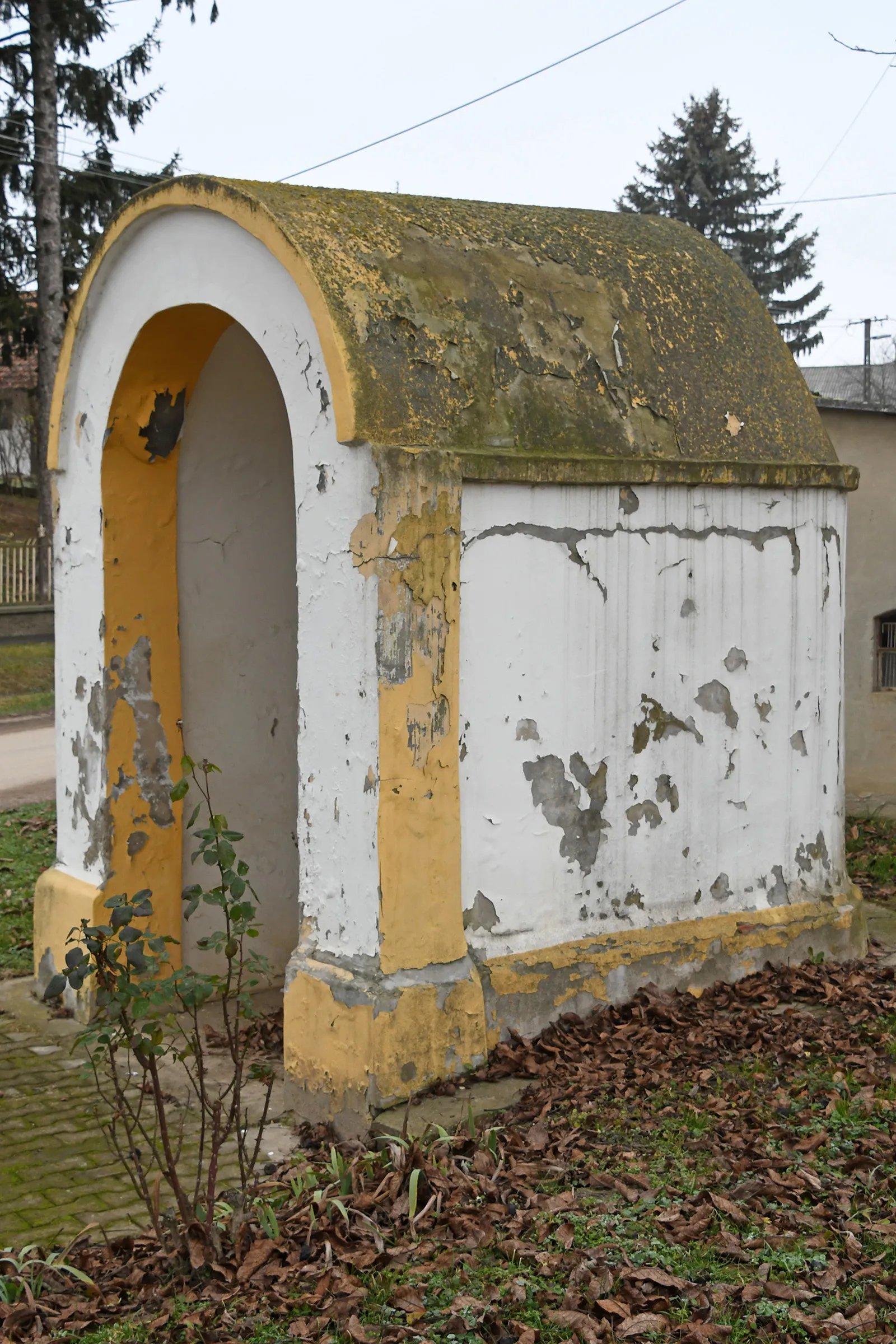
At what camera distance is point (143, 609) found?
20.6ft

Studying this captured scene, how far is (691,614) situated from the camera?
586cm

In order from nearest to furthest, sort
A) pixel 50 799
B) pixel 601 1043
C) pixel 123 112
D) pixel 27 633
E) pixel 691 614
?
pixel 601 1043 → pixel 691 614 → pixel 50 799 → pixel 27 633 → pixel 123 112

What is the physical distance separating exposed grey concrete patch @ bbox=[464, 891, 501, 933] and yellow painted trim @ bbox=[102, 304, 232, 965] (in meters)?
1.83

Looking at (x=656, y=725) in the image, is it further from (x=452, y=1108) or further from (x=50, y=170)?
(x=50, y=170)

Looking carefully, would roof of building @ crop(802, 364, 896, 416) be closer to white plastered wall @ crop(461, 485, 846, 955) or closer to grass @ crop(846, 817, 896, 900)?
grass @ crop(846, 817, 896, 900)

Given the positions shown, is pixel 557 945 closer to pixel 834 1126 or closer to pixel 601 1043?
pixel 601 1043

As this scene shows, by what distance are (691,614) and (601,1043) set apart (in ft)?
5.96

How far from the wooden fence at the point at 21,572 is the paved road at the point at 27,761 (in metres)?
5.21

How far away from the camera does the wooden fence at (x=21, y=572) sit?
71.0 ft

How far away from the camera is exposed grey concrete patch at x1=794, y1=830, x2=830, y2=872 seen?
6.30 m

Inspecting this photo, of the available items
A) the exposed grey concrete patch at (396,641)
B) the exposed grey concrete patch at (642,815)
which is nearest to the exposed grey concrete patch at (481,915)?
the exposed grey concrete patch at (642,815)

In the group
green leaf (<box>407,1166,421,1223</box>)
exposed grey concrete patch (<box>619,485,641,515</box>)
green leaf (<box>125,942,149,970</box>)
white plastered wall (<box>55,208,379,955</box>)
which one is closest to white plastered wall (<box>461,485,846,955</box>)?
exposed grey concrete patch (<box>619,485,641,515</box>)

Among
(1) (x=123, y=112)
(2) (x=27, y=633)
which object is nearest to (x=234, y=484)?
(2) (x=27, y=633)

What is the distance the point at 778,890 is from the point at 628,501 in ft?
6.34
